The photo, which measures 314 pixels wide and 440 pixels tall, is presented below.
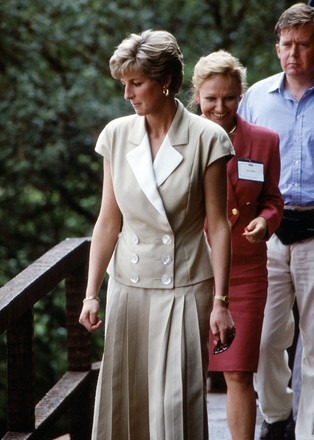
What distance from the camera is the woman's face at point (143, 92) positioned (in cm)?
303

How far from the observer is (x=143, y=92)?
3.04m

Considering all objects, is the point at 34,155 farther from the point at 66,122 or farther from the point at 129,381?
the point at 129,381

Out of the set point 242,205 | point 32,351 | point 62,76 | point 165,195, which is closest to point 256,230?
point 242,205

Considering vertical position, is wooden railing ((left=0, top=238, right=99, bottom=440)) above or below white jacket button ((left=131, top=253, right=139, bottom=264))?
below

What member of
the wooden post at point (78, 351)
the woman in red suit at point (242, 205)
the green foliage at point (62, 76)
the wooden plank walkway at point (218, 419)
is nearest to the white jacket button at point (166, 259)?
the woman in red suit at point (242, 205)

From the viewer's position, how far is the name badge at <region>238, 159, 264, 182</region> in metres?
3.65

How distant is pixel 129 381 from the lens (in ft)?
10.5

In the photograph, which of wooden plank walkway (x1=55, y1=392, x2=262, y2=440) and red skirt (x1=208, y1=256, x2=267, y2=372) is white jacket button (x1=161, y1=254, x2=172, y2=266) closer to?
red skirt (x1=208, y1=256, x2=267, y2=372)

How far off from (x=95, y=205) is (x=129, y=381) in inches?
230

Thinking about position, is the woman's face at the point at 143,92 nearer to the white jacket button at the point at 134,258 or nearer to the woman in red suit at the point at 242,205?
the white jacket button at the point at 134,258

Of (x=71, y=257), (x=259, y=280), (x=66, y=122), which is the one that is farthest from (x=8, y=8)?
(x=259, y=280)

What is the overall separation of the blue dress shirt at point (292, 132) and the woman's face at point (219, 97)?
385mm

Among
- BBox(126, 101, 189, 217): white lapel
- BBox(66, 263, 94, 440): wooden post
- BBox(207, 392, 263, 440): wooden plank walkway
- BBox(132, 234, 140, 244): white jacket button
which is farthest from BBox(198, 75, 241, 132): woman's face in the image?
BBox(207, 392, 263, 440): wooden plank walkway

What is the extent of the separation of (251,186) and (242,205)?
2.9 inches
